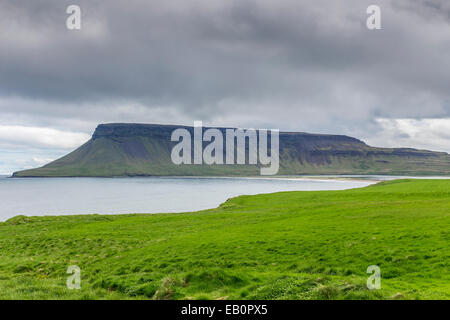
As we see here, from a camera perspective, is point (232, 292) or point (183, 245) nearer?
point (232, 292)

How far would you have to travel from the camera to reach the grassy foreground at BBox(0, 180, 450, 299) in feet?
44.8

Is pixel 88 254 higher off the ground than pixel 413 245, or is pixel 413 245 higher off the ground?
pixel 413 245

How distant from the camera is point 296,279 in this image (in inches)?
564

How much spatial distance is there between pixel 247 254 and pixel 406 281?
1048 cm

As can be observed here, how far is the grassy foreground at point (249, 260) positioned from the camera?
44.8 feet

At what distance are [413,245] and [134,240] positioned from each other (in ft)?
82.0

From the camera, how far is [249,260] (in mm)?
21141

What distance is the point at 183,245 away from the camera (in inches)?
1033
